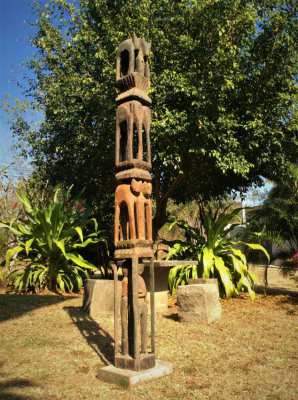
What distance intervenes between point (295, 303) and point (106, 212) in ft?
18.3

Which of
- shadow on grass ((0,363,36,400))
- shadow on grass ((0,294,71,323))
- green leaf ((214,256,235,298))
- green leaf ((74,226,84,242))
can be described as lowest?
shadow on grass ((0,363,36,400))

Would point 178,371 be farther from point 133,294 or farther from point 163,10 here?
point 163,10

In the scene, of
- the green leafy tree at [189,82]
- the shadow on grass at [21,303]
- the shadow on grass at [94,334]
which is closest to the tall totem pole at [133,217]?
the shadow on grass at [94,334]

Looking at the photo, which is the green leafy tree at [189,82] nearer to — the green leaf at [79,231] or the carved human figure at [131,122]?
the green leaf at [79,231]

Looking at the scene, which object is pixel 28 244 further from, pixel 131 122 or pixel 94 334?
pixel 131 122

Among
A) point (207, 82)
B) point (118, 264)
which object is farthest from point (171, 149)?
point (118, 264)

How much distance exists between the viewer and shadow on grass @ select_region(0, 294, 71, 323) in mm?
6734

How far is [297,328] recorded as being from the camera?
611 centimetres

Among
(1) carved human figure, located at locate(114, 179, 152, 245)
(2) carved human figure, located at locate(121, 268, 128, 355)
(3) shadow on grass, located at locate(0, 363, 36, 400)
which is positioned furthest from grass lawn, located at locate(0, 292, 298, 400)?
(1) carved human figure, located at locate(114, 179, 152, 245)

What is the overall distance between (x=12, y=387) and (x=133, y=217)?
6.10ft

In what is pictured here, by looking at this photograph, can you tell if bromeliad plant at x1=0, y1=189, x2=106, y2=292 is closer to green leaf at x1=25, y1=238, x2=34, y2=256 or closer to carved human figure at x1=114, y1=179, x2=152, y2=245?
green leaf at x1=25, y1=238, x2=34, y2=256

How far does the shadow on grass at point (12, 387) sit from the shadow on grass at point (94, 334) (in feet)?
2.95

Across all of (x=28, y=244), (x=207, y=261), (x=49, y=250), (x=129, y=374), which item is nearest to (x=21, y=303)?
(x=28, y=244)

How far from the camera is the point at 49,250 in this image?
8.68 metres
